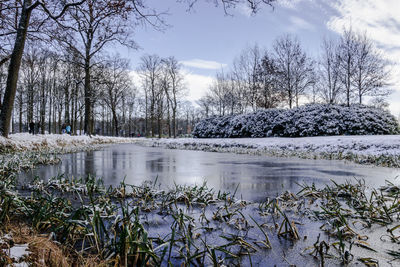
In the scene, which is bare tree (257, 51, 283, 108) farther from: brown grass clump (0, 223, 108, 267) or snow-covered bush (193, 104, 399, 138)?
brown grass clump (0, 223, 108, 267)

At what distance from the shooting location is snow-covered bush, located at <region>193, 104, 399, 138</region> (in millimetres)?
13391

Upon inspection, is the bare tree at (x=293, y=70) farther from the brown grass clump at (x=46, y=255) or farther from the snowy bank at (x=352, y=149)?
the brown grass clump at (x=46, y=255)

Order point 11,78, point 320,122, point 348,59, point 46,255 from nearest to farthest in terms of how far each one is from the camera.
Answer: point 46,255, point 11,78, point 320,122, point 348,59

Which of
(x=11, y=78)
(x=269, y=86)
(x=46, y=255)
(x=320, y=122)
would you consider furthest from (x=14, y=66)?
(x=269, y=86)

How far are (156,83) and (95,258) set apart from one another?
42549 millimetres

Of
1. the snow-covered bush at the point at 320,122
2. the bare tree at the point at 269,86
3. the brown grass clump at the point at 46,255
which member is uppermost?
the bare tree at the point at 269,86

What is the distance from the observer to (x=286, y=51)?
92.0 ft

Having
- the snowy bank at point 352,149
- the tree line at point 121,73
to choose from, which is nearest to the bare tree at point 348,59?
the tree line at point 121,73

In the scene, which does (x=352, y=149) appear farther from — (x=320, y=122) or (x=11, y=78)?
(x=11, y=78)

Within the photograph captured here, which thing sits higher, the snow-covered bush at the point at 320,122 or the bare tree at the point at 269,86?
the bare tree at the point at 269,86

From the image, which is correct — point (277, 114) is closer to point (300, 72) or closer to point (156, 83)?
point (300, 72)

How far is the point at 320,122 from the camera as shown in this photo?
1425 cm

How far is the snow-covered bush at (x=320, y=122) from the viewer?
13.4 m

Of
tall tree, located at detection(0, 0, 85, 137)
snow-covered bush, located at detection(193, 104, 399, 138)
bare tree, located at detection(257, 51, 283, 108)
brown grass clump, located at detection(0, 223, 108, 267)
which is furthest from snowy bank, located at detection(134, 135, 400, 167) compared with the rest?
bare tree, located at detection(257, 51, 283, 108)
